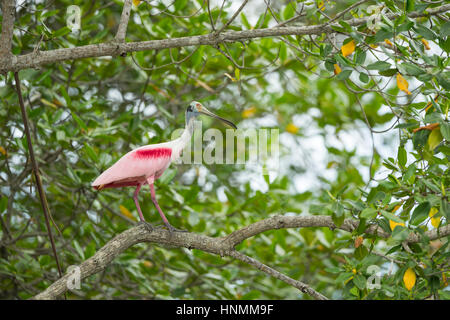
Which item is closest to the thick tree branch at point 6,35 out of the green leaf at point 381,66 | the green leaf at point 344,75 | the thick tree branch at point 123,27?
the thick tree branch at point 123,27

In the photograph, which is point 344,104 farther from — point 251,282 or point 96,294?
point 96,294

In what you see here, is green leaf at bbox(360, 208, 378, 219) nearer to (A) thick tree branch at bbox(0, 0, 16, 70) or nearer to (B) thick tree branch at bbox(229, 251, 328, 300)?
(B) thick tree branch at bbox(229, 251, 328, 300)

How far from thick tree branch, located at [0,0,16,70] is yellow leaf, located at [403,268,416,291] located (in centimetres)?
260

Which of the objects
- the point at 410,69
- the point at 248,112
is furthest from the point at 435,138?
the point at 248,112

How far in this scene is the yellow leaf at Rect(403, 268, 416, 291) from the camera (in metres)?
3.14

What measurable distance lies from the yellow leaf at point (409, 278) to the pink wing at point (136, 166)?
5.22 feet

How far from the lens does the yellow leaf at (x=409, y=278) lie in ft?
10.3

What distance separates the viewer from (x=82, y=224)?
5086 millimetres

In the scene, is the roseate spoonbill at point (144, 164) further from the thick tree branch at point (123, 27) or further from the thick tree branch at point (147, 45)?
the thick tree branch at point (123, 27)


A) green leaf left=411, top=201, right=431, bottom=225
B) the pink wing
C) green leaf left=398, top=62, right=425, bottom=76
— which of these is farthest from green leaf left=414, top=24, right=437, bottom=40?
Answer: the pink wing

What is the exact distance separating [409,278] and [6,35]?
2.73m

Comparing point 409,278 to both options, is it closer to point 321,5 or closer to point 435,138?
point 435,138

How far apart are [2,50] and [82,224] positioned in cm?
219

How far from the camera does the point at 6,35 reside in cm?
330
